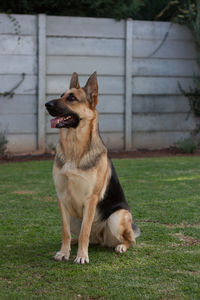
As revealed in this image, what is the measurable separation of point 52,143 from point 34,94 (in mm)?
1170

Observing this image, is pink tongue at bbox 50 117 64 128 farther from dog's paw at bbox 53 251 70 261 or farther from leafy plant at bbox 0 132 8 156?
leafy plant at bbox 0 132 8 156

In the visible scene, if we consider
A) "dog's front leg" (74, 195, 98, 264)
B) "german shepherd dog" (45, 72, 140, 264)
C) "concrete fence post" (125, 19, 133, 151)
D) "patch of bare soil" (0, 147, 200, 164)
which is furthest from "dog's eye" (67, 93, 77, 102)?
"concrete fence post" (125, 19, 133, 151)

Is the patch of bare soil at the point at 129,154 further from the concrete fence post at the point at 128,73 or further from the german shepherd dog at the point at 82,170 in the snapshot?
the german shepherd dog at the point at 82,170

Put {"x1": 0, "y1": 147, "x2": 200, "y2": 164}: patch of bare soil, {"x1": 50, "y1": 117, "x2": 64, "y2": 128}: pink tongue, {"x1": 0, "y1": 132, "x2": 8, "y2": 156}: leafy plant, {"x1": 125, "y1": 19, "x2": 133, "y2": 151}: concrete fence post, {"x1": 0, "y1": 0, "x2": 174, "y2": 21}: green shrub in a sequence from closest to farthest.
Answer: {"x1": 50, "y1": 117, "x2": 64, "y2": 128}: pink tongue
{"x1": 0, "y1": 132, "x2": 8, "y2": 156}: leafy plant
{"x1": 0, "y1": 147, "x2": 200, "y2": 164}: patch of bare soil
{"x1": 125, "y1": 19, "x2": 133, "y2": 151}: concrete fence post
{"x1": 0, "y1": 0, "x2": 174, "y2": 21}: green shrub

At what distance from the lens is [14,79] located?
10133mm

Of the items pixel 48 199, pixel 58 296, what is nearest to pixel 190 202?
pixel 48 199

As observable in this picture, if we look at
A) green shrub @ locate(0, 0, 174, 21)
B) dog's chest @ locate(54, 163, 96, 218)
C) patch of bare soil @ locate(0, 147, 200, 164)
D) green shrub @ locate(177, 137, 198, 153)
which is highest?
green shrub @ locate(0, 0, 174, 21)

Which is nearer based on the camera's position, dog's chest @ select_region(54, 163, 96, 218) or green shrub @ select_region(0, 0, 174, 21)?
dog's chest @ select_region(54, 163, 96, 218)

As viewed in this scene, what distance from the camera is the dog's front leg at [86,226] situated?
412 cm

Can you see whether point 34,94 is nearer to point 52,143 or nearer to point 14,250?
point 52,143

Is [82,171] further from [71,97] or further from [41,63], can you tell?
[41,63]

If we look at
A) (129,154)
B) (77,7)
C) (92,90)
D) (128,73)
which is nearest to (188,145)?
(129,154)

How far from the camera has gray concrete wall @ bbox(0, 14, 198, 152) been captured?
10.2m

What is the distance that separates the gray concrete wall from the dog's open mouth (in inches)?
245
